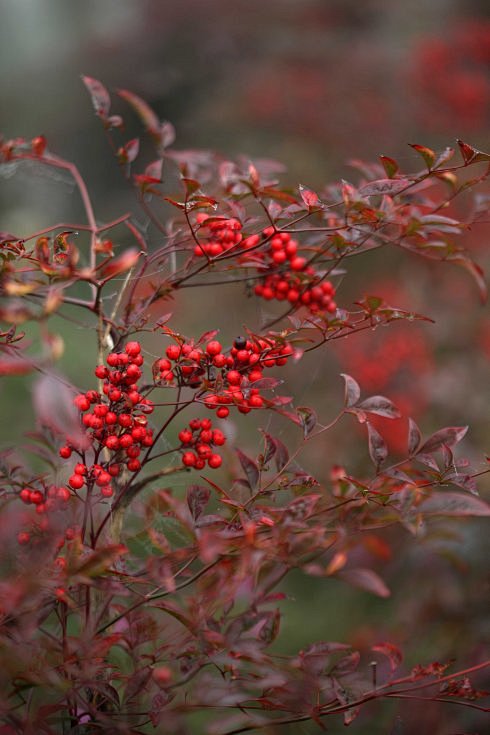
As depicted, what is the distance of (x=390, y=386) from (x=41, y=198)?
3.41 ft

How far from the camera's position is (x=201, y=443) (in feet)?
1.85

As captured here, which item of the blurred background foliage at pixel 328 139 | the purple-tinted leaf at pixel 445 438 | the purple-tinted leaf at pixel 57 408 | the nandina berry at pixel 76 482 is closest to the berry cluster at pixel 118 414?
the nandina berry at pixel 76 482

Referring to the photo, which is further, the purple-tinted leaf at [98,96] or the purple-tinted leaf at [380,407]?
the purple-tinted leaf at [98,96]

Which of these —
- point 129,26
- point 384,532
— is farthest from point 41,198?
point 384,532

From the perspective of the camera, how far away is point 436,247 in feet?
1.83

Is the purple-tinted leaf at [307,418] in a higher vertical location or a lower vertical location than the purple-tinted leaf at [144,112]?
lower

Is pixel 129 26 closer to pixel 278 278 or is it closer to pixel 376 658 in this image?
pixel 278 278

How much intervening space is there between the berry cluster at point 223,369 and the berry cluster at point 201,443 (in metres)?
0.02

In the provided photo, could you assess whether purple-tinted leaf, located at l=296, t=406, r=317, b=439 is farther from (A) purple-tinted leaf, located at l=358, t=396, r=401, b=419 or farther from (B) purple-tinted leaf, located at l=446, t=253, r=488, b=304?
(B) purple-tinted leaf, located at l=446, t=253, r=488, b=304

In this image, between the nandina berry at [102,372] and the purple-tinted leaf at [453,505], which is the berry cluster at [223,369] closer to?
the nandina berry at [102,372]

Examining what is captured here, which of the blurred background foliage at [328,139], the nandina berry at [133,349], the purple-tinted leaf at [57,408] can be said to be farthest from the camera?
the blurred background foliage at [328,139]

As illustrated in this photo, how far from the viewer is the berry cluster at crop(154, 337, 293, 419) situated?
0.53 metres

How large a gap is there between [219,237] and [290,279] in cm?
12

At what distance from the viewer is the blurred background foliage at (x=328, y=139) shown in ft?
3.63
